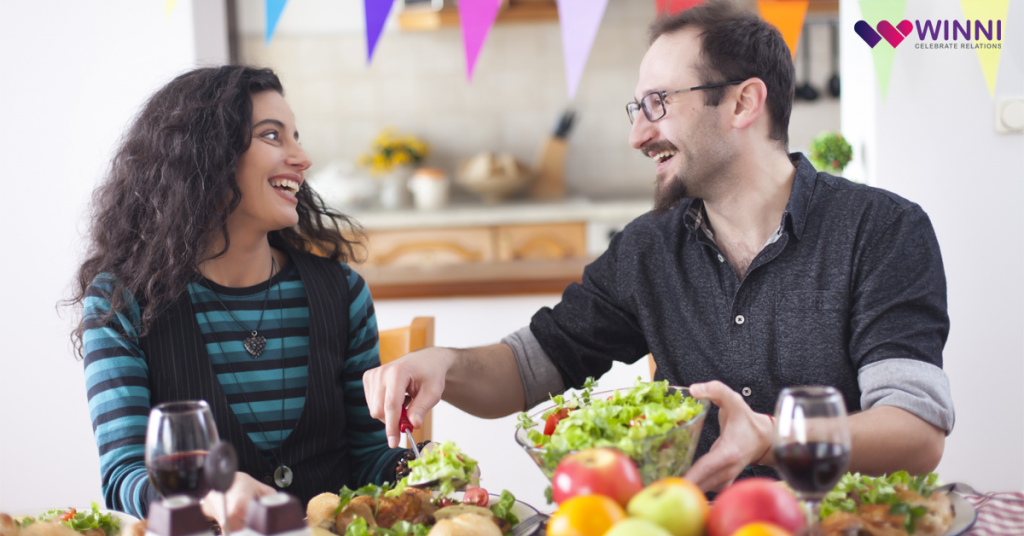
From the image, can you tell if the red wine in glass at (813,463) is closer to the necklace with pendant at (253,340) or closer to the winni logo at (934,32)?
the necklace with pendant at (253,340)

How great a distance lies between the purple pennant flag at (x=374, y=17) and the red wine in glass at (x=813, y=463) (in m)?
1.59

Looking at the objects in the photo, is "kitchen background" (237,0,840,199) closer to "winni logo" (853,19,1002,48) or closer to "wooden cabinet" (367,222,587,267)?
"wooden cabinet" (367,222,587,267)

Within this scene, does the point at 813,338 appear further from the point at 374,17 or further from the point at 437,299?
the point at 374,17

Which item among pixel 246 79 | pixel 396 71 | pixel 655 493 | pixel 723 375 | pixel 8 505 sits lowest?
pixel 8 505

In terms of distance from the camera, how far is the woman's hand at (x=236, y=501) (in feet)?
2.74

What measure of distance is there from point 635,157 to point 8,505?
3.33 m

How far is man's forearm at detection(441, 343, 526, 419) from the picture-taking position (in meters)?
1.30

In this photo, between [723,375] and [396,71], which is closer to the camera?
[723,375]

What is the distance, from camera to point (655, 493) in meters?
0.65

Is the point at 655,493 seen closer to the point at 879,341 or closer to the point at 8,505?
the point at 879,341

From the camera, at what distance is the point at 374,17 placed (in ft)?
6.61

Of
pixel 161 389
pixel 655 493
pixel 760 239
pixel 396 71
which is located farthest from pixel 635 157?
pixel 655 493

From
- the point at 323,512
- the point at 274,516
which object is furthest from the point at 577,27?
the point at 274,516

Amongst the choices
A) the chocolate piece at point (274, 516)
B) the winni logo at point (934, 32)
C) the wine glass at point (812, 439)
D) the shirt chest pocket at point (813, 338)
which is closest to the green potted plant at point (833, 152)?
the winni logo at point (934, 32)
